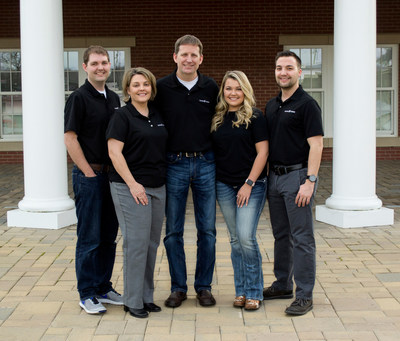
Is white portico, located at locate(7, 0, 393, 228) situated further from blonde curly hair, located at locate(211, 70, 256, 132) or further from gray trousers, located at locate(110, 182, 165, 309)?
blonde curly hair, located at locate(211, 70, 256, 132)

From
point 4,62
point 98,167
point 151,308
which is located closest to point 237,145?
point 98,167

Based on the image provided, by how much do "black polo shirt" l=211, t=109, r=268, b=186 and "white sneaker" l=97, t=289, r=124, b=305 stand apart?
1.14 m

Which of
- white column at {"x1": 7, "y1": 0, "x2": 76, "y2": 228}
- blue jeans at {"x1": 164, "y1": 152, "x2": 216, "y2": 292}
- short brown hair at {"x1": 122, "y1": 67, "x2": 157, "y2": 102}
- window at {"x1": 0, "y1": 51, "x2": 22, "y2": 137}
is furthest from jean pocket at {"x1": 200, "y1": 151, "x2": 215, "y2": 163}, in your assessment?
window at {"x1": 0, "y1": 51, "x2": 22, "y2": 137}

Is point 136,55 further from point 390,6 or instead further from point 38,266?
point 38,266

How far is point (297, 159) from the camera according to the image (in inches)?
160

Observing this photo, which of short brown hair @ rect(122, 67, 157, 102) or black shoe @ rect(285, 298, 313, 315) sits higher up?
short brown hair @ rect(122, 67, 157, 102)

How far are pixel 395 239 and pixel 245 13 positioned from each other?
8.03 m

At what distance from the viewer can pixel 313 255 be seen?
13.5ft

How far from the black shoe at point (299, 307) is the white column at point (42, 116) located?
3425 millimetres

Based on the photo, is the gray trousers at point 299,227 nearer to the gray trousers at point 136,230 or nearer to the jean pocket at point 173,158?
the jean pocket at point 173,158

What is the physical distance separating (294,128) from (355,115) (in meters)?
2.88

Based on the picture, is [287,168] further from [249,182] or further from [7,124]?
[7,124]

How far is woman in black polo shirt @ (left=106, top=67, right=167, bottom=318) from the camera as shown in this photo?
3908 mm

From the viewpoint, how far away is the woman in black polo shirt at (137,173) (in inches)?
154
